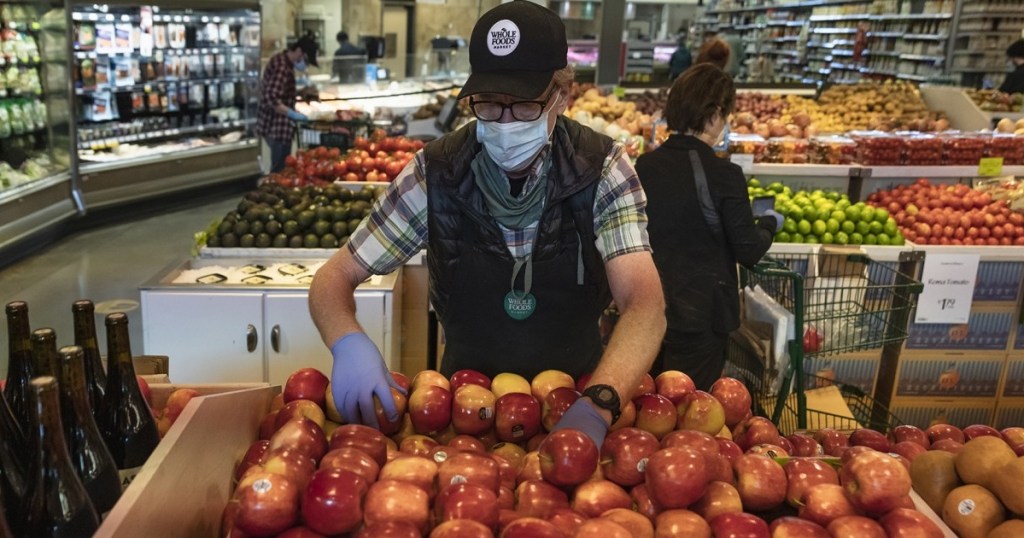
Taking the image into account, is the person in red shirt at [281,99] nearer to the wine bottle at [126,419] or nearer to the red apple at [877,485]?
the wine bottle at [126,419]

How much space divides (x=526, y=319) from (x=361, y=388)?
743 millimetres

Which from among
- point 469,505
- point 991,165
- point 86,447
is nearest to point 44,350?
point 86,447

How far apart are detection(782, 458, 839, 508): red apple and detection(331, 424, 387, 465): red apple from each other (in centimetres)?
72

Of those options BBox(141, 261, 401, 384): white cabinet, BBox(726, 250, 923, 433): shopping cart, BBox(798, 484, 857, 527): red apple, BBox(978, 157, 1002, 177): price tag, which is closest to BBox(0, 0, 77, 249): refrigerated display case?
BBox(141, 261, 401, 384): white cabinet

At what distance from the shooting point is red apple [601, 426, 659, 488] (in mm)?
1462

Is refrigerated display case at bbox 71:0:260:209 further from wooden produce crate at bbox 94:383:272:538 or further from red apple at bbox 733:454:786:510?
red apple at bbox 733:454:786:510

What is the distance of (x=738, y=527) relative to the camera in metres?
1.28

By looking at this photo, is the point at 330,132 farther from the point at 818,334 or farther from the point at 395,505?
the point at 395,505

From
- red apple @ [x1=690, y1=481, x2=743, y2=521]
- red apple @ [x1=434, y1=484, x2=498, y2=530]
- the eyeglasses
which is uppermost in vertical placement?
the eyeglasses

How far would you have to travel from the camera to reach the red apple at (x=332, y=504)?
4.06 feet

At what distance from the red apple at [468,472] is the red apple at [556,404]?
10.8 inches

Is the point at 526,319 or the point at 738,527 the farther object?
the point at 526,319

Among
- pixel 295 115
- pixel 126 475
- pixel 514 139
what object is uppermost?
pixel 514 139

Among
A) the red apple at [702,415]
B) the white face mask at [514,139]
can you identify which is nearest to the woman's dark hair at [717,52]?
the white face mask at [514,139]
